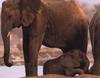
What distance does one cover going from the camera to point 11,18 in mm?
1957

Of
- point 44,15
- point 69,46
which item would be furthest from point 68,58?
point 44,15

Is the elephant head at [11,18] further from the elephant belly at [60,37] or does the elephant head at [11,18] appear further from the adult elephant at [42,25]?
the elephant belly at [60,37]

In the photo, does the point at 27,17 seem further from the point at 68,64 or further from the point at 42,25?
the point at 68,64

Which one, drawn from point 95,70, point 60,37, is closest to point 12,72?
point 60,37

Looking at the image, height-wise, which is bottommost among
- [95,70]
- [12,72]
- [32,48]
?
[12,72]

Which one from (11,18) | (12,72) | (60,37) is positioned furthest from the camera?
(12,72)

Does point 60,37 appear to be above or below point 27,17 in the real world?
below

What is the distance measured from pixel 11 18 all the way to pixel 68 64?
0.36 metres

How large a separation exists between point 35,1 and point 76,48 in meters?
0.34

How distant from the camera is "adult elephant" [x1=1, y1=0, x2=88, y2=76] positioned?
1956 millimetres

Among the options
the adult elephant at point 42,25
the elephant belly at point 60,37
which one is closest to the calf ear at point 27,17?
the adult elephant at point 42,25

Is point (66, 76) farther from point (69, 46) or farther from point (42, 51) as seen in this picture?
point (42, 51)

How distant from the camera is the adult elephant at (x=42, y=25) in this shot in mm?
1956

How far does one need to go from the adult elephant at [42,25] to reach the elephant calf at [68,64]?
0.08 meters
